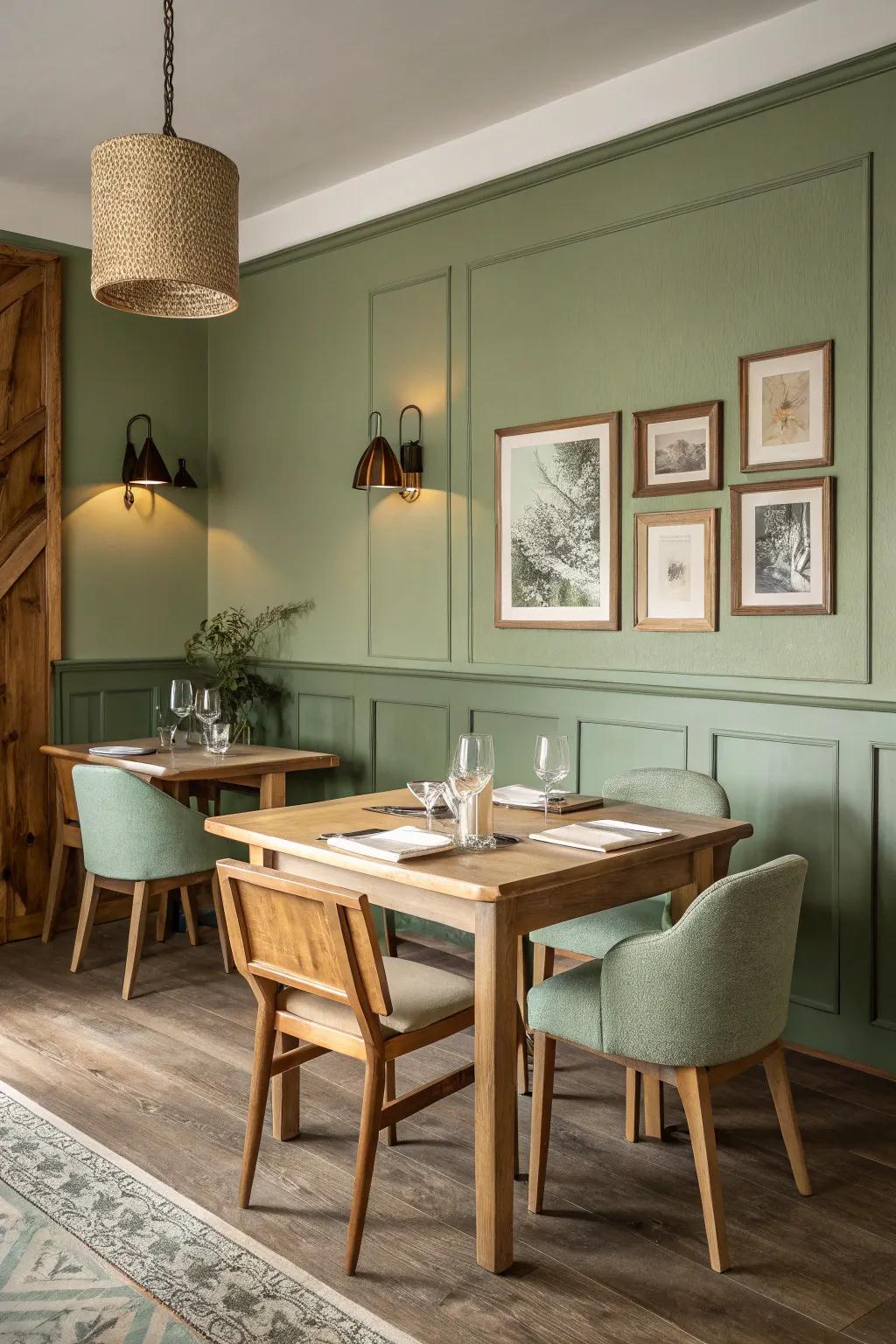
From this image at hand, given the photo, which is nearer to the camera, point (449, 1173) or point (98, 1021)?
point (449, 1173)

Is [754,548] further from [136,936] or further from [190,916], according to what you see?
[190,916]

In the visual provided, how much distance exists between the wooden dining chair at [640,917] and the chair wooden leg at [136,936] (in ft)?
5.05

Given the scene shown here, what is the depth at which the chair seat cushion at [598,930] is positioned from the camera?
3.02 m

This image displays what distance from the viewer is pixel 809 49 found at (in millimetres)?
3340

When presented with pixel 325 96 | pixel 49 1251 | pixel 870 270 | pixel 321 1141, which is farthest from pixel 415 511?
pixel 49 1251

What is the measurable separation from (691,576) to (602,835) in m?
1.38

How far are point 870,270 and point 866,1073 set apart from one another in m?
2.37

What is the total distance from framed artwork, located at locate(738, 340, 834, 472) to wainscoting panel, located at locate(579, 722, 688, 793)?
920 millimetres

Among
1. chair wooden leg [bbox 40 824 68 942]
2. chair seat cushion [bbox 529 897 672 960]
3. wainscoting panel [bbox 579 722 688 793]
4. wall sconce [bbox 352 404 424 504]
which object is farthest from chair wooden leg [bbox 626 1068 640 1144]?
chair wooden leg [bbox 40 824 68 942]

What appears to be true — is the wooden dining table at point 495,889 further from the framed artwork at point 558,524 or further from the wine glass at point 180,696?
the wine glass at point 180,696

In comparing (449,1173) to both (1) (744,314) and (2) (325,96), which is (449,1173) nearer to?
(1) (744,314)

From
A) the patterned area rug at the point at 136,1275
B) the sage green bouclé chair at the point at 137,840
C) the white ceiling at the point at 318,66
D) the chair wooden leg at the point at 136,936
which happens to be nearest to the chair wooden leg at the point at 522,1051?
the patterned area rug at the point at 136,1275

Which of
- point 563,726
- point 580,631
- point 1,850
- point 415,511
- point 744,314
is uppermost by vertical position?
point 744,314

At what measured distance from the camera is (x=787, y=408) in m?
3.45
